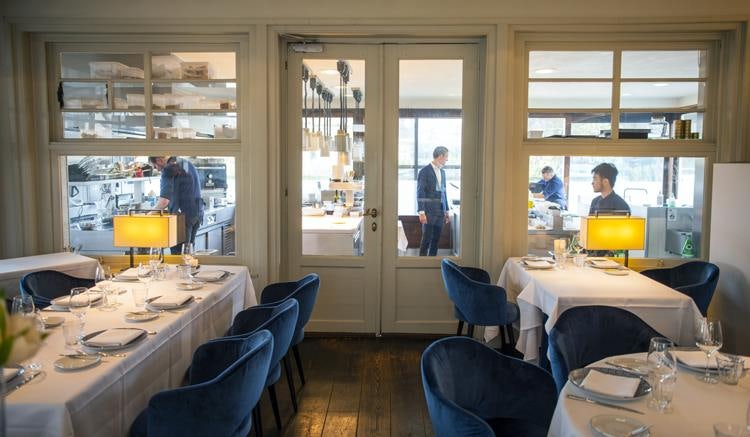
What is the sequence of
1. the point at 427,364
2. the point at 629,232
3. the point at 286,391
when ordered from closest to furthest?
1. the point at 427,364
2. the point at 286,391
3. the point at 629,232

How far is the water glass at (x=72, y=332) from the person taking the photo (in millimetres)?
2362

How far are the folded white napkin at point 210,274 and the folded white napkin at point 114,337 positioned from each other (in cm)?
128

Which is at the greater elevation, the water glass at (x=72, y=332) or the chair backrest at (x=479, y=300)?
the water glass at (x=72, y=332)

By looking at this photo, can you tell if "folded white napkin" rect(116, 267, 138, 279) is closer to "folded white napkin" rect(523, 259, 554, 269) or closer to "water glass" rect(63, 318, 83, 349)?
"water glass" rect(63, 318, 83, 349)

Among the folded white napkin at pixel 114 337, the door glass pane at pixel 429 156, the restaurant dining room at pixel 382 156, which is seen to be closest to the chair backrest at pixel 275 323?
the folded white napkin at pixel 114 337

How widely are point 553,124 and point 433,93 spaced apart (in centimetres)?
103

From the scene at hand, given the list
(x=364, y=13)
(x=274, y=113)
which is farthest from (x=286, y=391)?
(x=364, y=13)

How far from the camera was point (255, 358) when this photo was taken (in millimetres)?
2297

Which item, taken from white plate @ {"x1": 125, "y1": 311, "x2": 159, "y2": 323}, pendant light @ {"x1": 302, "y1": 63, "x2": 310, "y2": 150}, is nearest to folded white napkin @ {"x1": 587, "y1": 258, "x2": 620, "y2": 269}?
pendant light @ {"x1": 302, "y1": 63, "x2": 310, "y2": 150}

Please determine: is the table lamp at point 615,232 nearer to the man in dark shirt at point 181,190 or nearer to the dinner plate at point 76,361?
the man in dark shirt at point 181,190

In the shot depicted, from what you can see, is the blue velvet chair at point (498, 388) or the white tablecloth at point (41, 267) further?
the white tablecloth at point (41, 267)

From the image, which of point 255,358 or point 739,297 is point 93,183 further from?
point 739,297

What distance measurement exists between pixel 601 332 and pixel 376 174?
8.82 feet

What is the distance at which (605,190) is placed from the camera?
16.4 ft
